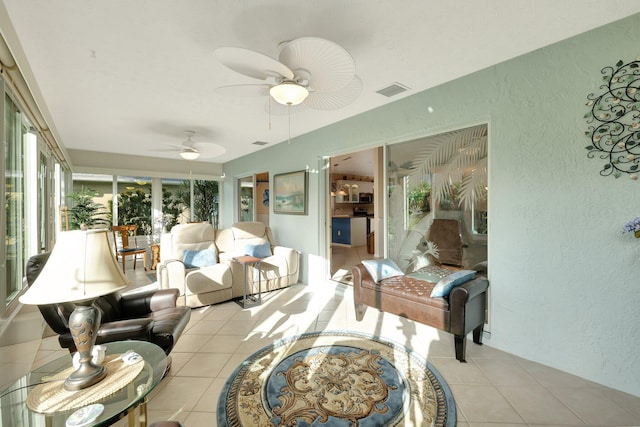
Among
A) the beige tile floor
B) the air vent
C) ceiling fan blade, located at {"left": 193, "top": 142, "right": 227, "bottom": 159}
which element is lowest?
the beige tile floor

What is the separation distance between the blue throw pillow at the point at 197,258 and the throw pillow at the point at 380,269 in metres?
2.30

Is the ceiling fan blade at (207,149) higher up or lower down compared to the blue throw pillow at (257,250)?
higher up

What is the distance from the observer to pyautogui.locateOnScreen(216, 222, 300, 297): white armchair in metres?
4.29

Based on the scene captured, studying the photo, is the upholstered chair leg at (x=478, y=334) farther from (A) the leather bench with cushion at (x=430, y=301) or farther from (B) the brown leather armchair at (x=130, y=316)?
(B) the brown leather armchair at (x=130, y=316)

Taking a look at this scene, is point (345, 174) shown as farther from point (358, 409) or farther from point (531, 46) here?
point (358, 409)

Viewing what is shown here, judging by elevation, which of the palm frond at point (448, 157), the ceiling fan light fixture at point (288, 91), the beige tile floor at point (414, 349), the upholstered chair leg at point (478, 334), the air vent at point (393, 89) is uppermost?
the air vent at point (393, 89)

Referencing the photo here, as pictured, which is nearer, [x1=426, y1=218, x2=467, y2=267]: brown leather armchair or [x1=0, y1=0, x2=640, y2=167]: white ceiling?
[x1=0, y1=0, x2=640, y2=167]: white ceiling

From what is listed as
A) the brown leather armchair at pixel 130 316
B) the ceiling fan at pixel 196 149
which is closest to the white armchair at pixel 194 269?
the brown leather armchair at pixel 130 316

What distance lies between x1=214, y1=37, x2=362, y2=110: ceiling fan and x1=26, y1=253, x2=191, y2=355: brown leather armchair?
5.87 feet

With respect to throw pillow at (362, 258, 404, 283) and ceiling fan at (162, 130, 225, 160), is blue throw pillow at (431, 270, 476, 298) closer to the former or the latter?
throw pillow at (362, 258, 404, 283)

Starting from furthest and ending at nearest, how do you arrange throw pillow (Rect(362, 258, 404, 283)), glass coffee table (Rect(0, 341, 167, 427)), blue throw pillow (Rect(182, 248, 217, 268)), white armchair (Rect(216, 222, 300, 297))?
white armchair (Rect(216, 222, 300, 297))
blue throw pillow (Rect(182, 248, 217, 268))
throw pillow (Rect(362, 258, 404, 283))
glass coffee table (Rect(0, 341, 167, 427))

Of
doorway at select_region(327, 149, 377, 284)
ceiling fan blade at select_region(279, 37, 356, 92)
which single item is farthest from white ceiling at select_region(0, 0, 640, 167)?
doorway at select_region(327, 149, 377, 284)

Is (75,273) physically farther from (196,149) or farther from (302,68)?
(196,149)

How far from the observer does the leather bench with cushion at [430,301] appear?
7.61 ft
